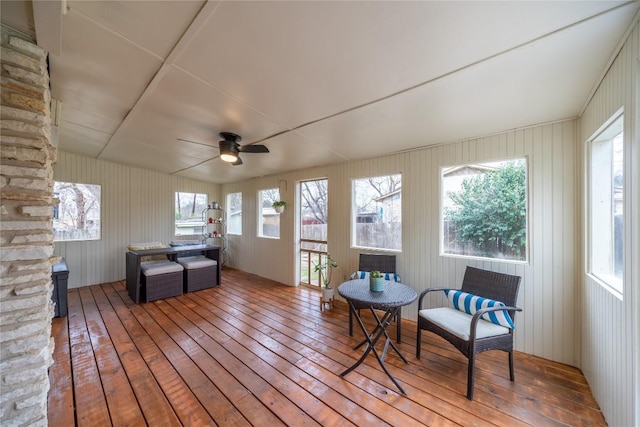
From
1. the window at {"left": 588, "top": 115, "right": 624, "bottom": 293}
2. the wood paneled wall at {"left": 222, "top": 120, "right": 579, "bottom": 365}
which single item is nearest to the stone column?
the wood paneled wall at {"left": 222, "top": 120, "right": 579, "bottom": 365}

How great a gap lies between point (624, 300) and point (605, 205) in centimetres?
94

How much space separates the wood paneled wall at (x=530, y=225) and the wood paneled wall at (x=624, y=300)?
1.28 feet

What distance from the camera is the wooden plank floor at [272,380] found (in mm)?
1618

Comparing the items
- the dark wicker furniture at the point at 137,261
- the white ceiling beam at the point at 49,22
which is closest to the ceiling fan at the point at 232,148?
the white ceiling beam at the point at 49,22

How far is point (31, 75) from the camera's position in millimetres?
1256

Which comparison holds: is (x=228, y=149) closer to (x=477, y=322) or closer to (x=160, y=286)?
(x=160, y=286)

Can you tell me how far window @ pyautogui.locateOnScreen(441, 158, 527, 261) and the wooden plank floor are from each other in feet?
3.64

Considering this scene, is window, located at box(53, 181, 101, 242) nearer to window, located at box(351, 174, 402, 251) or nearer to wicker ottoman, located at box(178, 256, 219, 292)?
wicker ottoman, located at box(178, 256, 219, 292)

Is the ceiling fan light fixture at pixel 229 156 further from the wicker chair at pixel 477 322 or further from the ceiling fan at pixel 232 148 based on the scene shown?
the wicker chair at pixel 477 322

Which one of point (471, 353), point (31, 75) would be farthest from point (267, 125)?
point (471, 353)

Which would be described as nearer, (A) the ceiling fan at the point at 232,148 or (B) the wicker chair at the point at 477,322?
(B) the wicker chair at the point at 477,322

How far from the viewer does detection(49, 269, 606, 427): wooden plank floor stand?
5.31ft

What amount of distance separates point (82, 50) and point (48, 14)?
408mm

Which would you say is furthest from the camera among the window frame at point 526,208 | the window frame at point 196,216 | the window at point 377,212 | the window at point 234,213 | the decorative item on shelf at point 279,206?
the window at point 234,213
